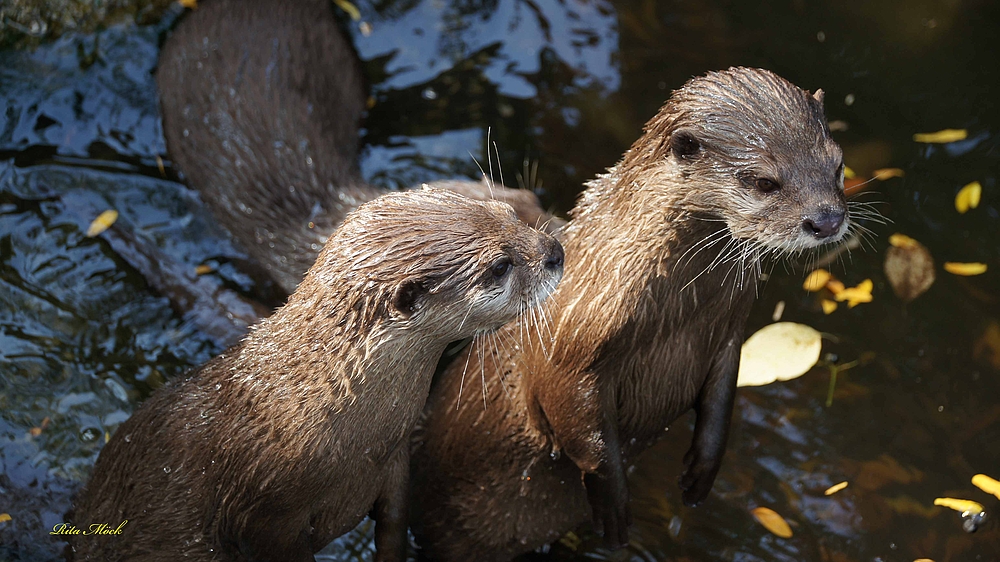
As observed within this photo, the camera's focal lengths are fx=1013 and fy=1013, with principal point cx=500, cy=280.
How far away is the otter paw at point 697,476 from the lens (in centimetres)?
283

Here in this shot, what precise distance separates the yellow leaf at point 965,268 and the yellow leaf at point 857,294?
284 mm

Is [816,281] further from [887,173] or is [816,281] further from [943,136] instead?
[943,136]

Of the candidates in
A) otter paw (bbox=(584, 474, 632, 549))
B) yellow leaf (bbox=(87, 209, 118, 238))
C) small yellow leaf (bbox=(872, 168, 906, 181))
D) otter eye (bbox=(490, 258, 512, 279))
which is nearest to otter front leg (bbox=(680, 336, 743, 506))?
otter paw (bbox=(584, 474, 632, 549))

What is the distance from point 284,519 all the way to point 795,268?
2259 millimetres

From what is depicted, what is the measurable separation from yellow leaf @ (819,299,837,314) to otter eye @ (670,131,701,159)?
168 cm

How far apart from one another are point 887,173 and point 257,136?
2440 mm

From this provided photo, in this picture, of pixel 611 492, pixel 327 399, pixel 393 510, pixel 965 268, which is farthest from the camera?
pixel 965 268

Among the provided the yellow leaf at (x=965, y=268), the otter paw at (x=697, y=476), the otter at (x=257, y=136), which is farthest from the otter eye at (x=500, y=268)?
the yellow leaf at (x=965, y=268)

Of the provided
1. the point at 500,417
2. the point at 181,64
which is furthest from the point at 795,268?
the point at 181,64

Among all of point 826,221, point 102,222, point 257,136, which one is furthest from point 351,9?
point 826,221

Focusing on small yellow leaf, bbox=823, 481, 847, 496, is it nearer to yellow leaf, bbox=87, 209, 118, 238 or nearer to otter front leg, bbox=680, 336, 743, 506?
otter front leg, bbox=680, 336, 743, 506

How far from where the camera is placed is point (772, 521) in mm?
3217

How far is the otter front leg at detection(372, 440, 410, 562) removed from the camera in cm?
257

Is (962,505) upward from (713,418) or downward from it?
downward
